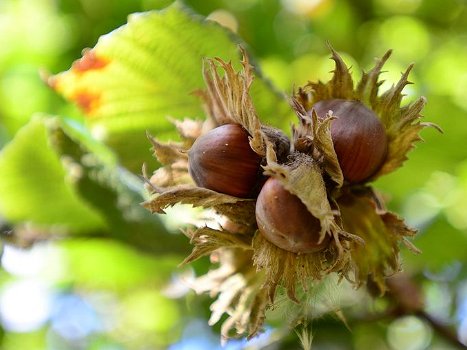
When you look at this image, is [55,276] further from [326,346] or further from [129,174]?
[326,346]

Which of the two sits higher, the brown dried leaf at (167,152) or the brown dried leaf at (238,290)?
the brown dried leaf at (167,152)

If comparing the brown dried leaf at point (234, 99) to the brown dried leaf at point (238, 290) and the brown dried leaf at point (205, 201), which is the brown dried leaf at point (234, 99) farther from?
the brown dried leaf at point (238, 290)

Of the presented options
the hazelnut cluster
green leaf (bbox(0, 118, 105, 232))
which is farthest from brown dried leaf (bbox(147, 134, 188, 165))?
green leaf (bbox(0, 118, 105, 232))

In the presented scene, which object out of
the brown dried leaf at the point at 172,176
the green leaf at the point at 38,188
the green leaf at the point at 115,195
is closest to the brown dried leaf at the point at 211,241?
the brown dried leaf at the point at 172,176

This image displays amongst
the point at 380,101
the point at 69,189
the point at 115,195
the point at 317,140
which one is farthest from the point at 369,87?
the point at 69,189

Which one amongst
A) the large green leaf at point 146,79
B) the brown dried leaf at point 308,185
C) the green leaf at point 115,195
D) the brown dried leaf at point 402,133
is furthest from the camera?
the green leaf at point 115,195

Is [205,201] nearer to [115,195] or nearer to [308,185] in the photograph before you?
[308,185]

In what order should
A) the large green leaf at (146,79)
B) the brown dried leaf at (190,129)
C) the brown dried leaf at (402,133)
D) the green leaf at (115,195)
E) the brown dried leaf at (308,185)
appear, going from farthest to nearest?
the green leaf at (115,195) < the large green leaf at (146,79) < the brown dried leaf at (190,129) < the brown dried leaf at (402,133) < the brown dried leaf at (308,185)
